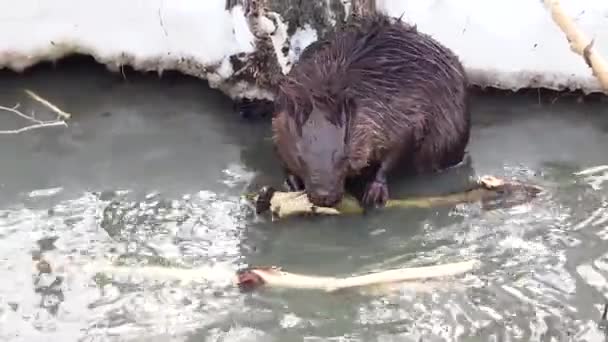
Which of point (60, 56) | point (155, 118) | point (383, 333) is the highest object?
point (60, 56)

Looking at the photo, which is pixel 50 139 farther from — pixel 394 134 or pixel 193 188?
pixel 394 134

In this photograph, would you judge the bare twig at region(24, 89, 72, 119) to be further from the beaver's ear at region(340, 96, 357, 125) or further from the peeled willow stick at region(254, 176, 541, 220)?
the beaver's ear at region(340, 96, 357, 125)

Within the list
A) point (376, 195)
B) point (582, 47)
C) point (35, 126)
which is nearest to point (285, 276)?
point (376, 195)

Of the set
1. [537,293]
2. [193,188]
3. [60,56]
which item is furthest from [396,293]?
[60,56]

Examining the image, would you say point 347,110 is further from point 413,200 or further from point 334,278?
point 334,278

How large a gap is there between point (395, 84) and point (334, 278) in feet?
2.98

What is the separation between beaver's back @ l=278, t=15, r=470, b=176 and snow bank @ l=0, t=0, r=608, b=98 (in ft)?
1.27

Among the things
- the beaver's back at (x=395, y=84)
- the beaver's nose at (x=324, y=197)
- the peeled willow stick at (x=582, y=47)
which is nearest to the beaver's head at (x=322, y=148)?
the beaver's nose at (x=324, y=197)

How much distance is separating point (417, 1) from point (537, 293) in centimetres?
177

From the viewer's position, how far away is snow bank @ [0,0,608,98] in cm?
452

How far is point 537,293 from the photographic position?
3.30 m

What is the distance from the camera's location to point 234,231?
145 inches

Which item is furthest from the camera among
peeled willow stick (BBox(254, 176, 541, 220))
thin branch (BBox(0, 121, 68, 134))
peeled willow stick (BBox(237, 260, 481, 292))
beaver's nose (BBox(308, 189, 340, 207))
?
thin branch (BBox(0, 121, 68, 134))

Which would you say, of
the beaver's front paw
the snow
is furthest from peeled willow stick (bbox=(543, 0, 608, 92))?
the snow
